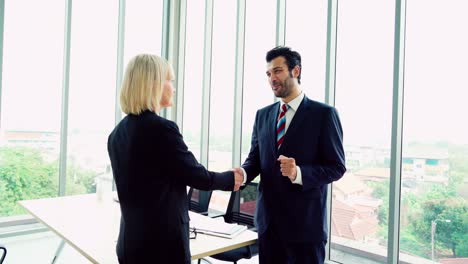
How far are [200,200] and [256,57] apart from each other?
1.79m

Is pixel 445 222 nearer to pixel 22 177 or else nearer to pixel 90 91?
pixel 90 91

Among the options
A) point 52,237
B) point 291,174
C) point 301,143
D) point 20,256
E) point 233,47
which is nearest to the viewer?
point 291,174

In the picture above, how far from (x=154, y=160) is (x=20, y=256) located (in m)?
2.97

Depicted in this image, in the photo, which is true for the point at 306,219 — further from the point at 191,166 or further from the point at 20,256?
the point at 20,256

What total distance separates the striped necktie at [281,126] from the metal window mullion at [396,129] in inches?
53.2

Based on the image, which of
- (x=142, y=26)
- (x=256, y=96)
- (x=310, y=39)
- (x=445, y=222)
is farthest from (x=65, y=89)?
(x=445, y=222)

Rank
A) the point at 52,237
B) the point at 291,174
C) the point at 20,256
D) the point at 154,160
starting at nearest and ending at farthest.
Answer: the point at 154,160 < the point at 291,174 < the point at 20,256 < the point at 52,237

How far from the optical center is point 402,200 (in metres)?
2.83

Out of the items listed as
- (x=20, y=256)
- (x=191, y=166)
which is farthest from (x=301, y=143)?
(x=20, y=256)

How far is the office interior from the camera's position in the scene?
2.68 m

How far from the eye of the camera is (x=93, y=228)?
2213mm

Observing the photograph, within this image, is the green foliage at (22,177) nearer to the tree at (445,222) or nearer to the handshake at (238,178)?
the handshake at (238,178)

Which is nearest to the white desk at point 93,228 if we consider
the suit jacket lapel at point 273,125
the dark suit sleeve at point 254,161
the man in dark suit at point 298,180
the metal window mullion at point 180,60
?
the man in dark suit at point 298,180

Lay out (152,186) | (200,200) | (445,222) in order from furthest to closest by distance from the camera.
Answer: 1. (200,200)
2. (445,222)
3. (152,186)
